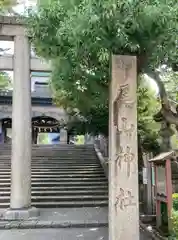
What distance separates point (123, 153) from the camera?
618 cm

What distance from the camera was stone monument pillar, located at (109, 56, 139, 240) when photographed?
6.09 metres

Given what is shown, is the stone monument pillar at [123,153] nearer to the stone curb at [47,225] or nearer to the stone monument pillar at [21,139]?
the stone curb at [47,225]

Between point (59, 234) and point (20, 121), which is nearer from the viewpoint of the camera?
point (59, 234)

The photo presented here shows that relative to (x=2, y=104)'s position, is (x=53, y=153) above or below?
below

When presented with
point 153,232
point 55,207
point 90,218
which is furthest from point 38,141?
point 153,232

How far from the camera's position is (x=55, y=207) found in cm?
1202

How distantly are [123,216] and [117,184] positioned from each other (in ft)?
1.94

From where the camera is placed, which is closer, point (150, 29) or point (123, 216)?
point (150, 29)

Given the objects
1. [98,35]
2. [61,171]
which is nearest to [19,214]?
[61,171]

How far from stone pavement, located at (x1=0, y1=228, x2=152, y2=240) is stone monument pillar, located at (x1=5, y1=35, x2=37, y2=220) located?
1434mm

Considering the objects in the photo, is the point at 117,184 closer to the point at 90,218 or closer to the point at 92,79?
the point at 92,79

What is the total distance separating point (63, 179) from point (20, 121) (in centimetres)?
491

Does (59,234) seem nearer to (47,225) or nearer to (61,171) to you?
(47,225)

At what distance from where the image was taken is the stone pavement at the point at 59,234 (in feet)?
26.6
